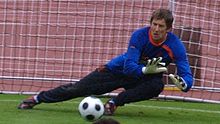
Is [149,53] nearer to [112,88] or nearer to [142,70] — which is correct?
[142,70]

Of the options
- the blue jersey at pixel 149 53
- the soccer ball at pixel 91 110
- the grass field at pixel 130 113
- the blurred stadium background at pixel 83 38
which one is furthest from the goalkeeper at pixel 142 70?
the blurred stadium background at pixel 83 38

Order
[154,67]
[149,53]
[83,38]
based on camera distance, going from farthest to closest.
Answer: [83,38], [149,53], [154,67]

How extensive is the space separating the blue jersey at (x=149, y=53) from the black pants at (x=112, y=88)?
0.14 meters

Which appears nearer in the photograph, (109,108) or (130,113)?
(109,108)

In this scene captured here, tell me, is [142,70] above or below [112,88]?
above

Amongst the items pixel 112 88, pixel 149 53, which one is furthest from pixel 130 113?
pixel 149 53

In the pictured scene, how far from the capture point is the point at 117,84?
23.8 ft

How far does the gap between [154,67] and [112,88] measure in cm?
76

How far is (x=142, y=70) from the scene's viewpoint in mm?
6762

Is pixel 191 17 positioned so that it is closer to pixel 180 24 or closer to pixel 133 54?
pixel 180 24

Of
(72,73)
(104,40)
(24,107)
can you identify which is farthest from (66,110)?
(104,40)

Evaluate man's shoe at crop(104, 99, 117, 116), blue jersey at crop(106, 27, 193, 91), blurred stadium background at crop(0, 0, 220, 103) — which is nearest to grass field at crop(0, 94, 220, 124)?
man's shoe at crop(104, 99, 117, 116)

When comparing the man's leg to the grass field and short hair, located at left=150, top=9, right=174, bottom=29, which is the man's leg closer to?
the grass field

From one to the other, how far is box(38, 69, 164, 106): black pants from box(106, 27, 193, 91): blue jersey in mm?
137
